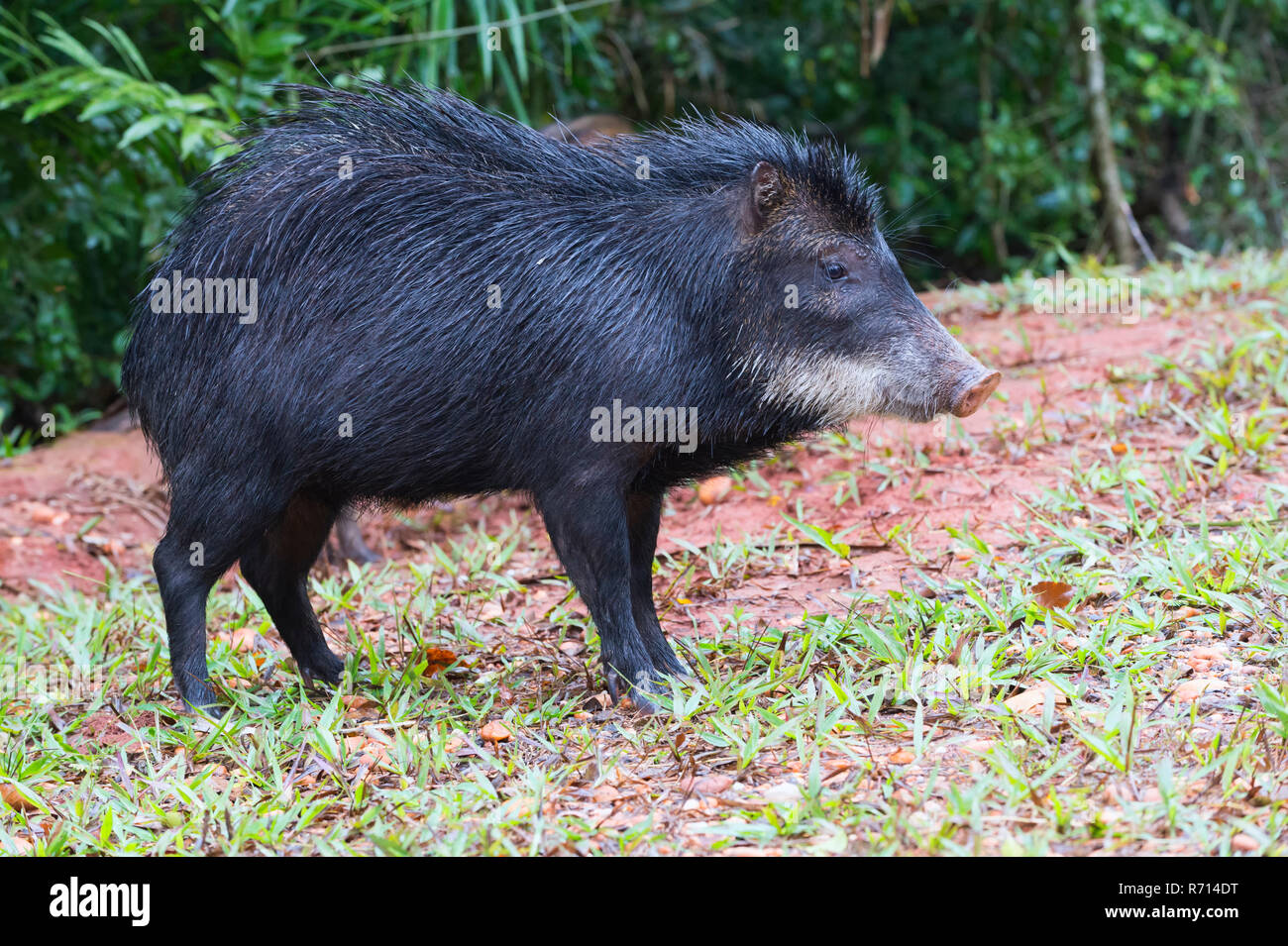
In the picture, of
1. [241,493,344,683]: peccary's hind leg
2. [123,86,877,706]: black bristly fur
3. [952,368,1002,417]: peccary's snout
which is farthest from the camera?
[241,493,344,683]: peccary's hind leg

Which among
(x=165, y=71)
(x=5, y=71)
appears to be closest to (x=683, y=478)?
(x=165, y=71)

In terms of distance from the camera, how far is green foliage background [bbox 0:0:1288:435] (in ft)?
21.6

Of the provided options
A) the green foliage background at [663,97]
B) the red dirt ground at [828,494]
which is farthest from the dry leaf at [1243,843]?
the green foliage background at [663,97]

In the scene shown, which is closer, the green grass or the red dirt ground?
the green grass

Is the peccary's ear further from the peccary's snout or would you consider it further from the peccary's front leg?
the peccary's front leg

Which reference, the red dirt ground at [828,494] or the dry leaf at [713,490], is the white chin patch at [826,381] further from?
the dry leaf at [713,490]

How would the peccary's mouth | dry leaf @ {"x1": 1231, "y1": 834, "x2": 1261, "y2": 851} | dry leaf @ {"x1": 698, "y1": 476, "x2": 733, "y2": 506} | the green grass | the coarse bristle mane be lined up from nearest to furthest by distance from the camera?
dry leaf @ {"x1": 1231, "y1": 834, "x2": 1261, "y2": 851} < the green grass < the peccary's mouth < the coarse bristle mane < dry leaf @ {"x1": 698, "y1": 476, "x2": 733, "y2": 506}

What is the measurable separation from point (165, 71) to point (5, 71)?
852 mm

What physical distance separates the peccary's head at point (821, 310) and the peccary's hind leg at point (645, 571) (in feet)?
1.76

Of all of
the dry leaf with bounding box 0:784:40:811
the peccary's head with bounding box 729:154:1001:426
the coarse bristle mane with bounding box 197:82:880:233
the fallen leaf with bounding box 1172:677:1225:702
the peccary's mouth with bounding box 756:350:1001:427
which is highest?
the coarse bristle mane with bounding box 197:82:880:233

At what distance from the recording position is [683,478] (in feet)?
12.5

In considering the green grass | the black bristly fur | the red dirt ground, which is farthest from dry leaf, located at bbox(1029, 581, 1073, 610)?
the black bristly fur

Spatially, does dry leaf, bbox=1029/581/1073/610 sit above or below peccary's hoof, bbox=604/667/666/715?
above
